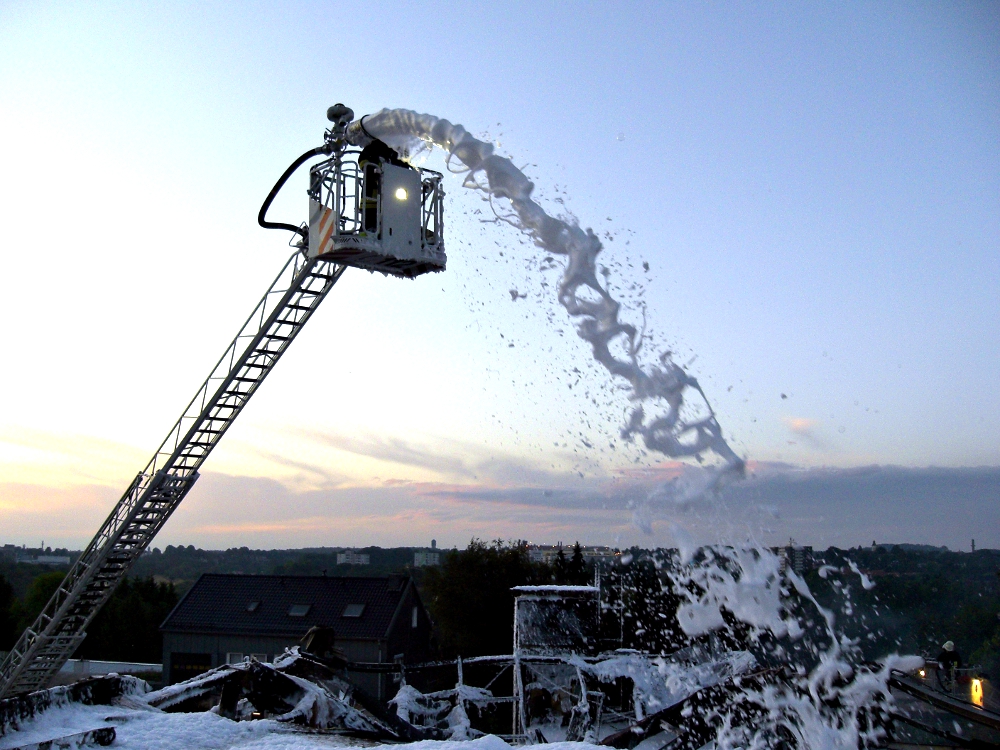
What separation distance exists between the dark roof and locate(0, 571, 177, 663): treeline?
400 inches

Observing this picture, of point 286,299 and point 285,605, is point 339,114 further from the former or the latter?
point 285,605

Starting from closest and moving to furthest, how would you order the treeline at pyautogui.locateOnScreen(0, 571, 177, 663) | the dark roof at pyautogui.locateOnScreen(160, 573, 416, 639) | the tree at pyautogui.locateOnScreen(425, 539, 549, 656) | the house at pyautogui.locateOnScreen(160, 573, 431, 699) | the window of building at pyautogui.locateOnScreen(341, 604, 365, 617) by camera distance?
the house at pyautogui.locateOnScreen(160, 573, 431, 699) < the dark roof at pyautogui.locateOnScreen(160, 573, 416, 639) < the window of building at pyautogui.locateOnScreen(341, 604, 365, 617) < the tree at pyautogui.locateOnScreen(425, 539, 549, 656) < the treeline at pyautogui.locateOnScreen(0, 571, 177, 663)

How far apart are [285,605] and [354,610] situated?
3.50 metres

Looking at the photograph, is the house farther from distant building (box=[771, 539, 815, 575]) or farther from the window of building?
distant building (box=[771, 539, 815, 575])

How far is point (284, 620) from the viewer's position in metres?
36.2

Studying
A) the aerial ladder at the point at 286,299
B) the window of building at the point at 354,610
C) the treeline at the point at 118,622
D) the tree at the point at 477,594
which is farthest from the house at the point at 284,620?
the aerial ladder at the point at 286,299

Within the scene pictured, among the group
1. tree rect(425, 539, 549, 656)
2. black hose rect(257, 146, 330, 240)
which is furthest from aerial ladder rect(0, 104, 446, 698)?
tree rect(425, 539, 549, 656)

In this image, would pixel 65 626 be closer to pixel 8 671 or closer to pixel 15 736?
pixel 8 671

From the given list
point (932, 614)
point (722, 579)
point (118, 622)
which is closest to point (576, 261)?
point (722, 579)

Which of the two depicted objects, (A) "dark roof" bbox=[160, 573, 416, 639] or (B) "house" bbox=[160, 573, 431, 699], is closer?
(B) "house" bbox=[160, 573, 431, 699]

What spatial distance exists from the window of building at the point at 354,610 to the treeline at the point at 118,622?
15.7 m

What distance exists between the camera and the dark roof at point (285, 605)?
116 feet

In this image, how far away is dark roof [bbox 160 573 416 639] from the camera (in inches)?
1393

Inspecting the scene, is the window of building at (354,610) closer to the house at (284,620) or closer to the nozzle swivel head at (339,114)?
the house at (284,620)
